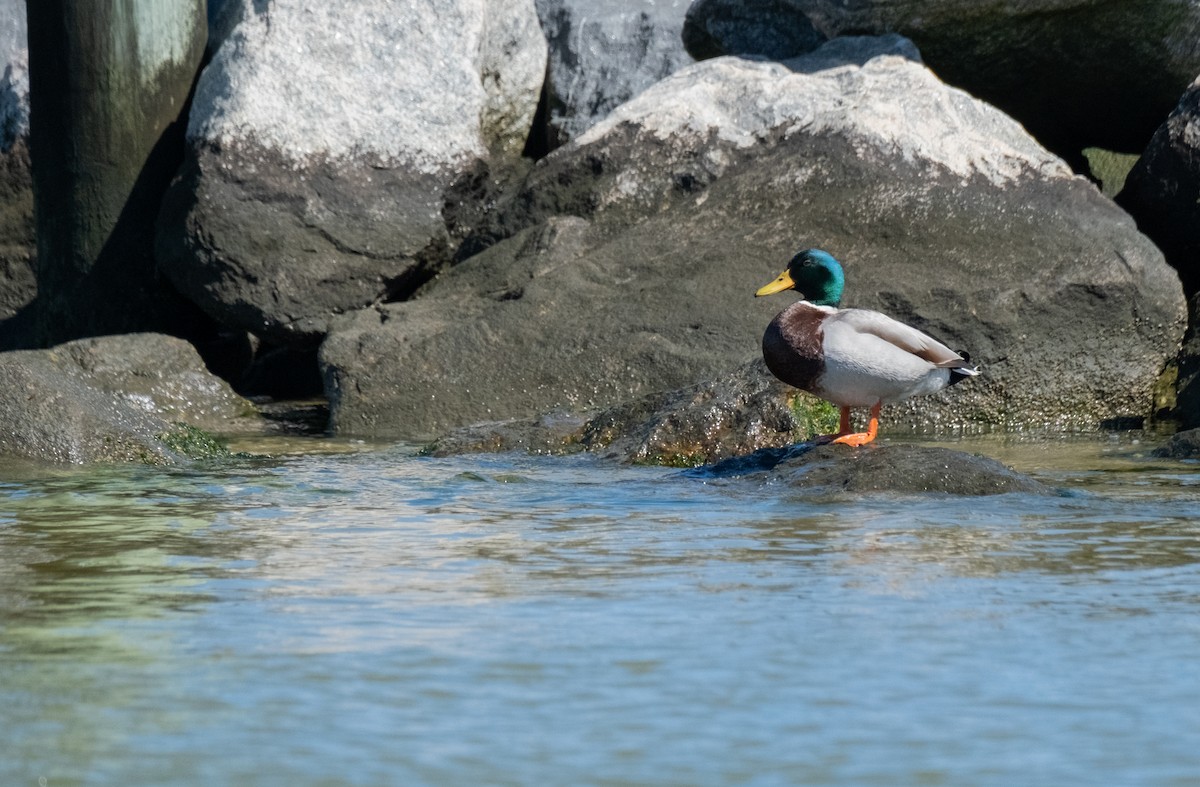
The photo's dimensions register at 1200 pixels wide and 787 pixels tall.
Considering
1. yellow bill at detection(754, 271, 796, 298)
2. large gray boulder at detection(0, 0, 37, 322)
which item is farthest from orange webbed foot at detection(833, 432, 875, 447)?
large gray boulder at detection(0, 0, 37, 322)

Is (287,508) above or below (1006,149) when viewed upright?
below

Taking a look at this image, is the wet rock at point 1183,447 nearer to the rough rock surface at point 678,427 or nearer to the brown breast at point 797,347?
the rough rock surface at point 678,427

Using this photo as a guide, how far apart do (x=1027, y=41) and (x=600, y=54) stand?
9.89ft

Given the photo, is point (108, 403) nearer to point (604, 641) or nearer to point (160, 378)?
point (160, 378)

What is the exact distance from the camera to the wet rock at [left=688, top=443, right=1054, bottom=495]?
5.72 metres

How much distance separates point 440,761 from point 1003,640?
142cm

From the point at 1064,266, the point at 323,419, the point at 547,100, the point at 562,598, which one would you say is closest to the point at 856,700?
the point at 562,598

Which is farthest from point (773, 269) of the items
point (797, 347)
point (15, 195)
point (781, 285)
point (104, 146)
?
point (15, 195)

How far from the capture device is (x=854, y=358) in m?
6.21

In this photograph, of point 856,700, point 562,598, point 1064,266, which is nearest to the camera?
point 856,700

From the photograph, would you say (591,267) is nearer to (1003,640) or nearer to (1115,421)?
(1115,421)

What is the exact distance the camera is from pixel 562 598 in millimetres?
4020

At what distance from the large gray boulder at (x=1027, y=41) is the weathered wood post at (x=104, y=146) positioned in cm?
356

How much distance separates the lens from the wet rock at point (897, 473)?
5723mm
